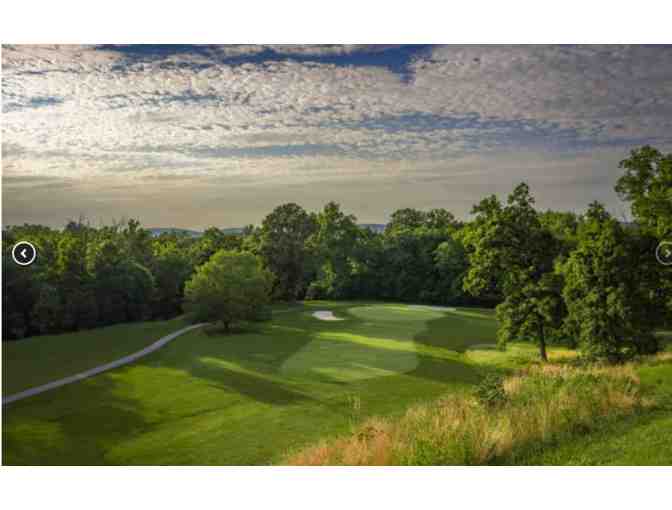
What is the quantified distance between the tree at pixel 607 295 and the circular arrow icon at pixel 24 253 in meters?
7.62

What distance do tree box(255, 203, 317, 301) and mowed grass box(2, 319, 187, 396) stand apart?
1.64 metres

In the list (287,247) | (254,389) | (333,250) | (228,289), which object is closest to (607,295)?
(333,250)

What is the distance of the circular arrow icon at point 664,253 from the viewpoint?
6.98m

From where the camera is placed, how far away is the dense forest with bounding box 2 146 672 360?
276 inches

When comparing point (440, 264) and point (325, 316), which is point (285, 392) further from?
point (440, 264)

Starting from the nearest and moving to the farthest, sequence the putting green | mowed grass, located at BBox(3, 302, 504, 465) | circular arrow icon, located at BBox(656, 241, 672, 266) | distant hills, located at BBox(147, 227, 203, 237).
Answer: mowed grass, located at BBox(3, 302, 504, 465) → the putting green → circular arrow icon, located at BBox(656, 241, 672, 266) → distant hills, located at BBox(147, 227, 203, 237)

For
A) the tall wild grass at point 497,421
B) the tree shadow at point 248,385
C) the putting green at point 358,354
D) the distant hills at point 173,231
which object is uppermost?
the distant hills at point 173,231

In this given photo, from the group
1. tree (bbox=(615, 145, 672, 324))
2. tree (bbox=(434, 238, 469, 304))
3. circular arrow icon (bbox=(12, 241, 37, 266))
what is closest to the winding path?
circular arrow icon (bbox=(12, 241, 37, 266))

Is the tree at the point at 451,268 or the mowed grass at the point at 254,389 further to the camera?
the tree at the point at 451,268

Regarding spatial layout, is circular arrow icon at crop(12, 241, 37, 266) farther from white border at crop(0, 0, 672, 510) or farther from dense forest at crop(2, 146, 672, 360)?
white border at crop(0, 0, 672, 510)

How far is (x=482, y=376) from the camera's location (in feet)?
22.7
